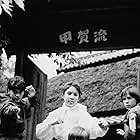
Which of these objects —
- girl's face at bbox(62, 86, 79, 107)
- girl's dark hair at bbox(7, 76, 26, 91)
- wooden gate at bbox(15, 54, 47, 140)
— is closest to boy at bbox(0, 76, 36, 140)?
girl's dark hair at bbox(7, 76, 26, 91)

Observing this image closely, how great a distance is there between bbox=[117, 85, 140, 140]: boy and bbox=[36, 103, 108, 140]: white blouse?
0.65 m

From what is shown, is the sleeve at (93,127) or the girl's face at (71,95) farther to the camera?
the girl's face at (71,95)

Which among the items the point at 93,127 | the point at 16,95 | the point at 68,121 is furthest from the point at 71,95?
the point at 16,95

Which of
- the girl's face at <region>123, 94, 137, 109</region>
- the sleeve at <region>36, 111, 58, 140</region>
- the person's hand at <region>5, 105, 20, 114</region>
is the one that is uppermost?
the girl's face at <region>123, 94, 137, 109</region>

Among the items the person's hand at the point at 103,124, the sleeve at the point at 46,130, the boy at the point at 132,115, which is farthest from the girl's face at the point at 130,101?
the sleeve at the point at 46,130

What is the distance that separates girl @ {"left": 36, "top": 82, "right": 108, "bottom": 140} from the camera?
19.5ft

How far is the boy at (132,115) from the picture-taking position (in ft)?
17.1

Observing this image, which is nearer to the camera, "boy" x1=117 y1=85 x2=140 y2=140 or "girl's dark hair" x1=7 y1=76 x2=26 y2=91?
"boy" x1=117 y1=85 x2=140 y2=140

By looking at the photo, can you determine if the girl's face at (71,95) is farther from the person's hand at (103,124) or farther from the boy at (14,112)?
the boy at (14,112)

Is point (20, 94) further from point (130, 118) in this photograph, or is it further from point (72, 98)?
point (130, 118)

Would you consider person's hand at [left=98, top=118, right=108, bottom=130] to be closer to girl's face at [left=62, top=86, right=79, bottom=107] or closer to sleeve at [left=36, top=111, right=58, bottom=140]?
girl's face at [left=62, top=86, right=79, bottom=107]

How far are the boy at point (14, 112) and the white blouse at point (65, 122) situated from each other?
44cm

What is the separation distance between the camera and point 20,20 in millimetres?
6926

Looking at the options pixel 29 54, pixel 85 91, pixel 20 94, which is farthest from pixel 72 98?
pixel 85 91
